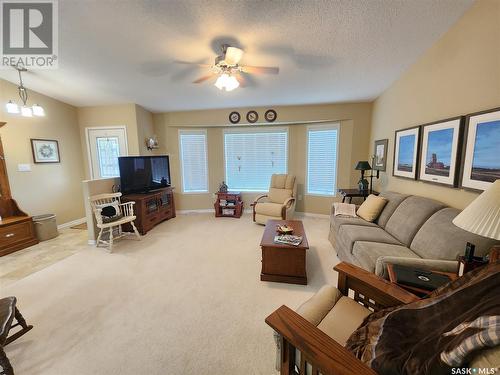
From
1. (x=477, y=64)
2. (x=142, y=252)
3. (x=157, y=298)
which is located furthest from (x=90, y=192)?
(x=477, y=64)

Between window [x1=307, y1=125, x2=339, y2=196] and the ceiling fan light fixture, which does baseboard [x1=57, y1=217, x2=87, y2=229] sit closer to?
the ceiling fan light fixture

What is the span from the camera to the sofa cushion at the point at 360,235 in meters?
2.18

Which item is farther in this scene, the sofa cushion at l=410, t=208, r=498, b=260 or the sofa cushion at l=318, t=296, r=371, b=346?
the sofa cushion at l=410, t=208, r=498, b=260

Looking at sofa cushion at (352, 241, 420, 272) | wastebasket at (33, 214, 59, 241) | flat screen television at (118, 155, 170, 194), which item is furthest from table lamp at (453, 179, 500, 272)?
wastebasket at (33, 214, 59, 241)

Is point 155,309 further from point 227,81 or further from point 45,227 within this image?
point 45,227

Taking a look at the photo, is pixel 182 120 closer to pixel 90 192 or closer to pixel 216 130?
pixel 216 130

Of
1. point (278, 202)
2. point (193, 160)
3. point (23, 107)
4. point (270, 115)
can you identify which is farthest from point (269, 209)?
point (23, 107)

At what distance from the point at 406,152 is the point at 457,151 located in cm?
86

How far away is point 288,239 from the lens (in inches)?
91.2

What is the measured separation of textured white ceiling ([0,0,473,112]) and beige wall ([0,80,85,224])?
2.01 ft

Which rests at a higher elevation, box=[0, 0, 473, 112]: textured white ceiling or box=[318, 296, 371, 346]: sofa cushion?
Answer: box=[0, 0, 473, 112]: textured white ceiling

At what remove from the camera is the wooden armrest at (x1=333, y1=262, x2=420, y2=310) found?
114 cm

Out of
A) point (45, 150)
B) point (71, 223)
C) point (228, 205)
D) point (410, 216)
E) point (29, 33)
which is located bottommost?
point (71, 223)

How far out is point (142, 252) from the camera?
3.00 meters
